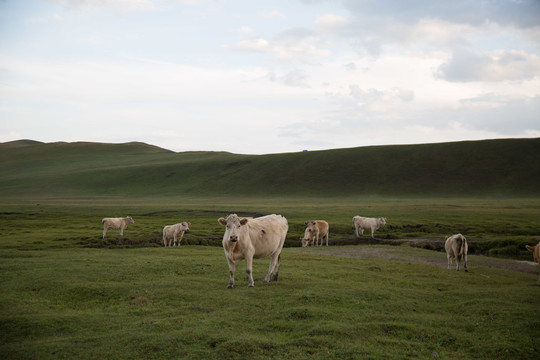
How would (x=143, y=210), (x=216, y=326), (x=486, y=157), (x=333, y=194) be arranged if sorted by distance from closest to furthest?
(x=216, y=326) < (x=143, y=210) < (x=333, y=194) < (x=486, y=157)

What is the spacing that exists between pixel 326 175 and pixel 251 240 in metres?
111

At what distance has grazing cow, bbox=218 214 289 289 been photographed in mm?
15430

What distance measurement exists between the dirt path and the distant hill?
256 feet

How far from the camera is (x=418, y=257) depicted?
89.2 ft

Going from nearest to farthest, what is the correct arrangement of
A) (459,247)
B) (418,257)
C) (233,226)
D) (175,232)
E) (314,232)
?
(233,226), (459,247), (418,257), (175,232), (314,232)

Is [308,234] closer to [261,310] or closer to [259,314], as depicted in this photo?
[261,310]

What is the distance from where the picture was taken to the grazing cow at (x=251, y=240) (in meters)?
15.4

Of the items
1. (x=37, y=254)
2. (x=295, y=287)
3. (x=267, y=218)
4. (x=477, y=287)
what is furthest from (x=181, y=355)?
(x=37, y=254)

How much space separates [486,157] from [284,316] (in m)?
127

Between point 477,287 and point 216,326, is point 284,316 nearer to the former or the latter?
point 216,326

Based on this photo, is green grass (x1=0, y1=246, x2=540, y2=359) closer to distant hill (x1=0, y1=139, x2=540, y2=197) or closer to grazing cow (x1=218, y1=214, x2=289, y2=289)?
grazing cow (x1=218, y1=214, x2=289, y2=289)

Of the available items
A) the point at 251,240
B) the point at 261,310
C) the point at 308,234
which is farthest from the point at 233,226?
the point at 308,234

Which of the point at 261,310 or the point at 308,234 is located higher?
the point at 261,310

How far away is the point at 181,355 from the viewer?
9.60 metres
